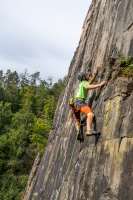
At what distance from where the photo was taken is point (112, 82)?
4809mm

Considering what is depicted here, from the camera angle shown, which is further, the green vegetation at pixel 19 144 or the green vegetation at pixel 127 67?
the green vegetation at pixel 19 144

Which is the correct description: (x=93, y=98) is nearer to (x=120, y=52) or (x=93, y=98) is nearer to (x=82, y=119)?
(x=82, y=119)

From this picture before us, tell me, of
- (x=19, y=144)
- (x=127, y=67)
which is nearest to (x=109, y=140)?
(x=127, y=67)

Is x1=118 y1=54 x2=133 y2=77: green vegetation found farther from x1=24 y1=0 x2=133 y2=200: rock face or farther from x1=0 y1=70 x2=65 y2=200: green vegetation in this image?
x1=0 y1=70 x2=65 y2=200: green vegetation

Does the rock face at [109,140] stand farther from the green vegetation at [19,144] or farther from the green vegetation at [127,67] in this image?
the green vegetation at [19,144]

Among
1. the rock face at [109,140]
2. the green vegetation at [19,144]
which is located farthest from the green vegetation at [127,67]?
the green vegetation at [19,144]

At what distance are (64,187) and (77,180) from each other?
1078mm

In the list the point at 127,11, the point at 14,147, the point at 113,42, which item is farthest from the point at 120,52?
the point at 14,147

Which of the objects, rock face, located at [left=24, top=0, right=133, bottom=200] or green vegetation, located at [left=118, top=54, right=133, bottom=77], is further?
green vegetation, located at [left=118, top=54, right=133, bottom=77]

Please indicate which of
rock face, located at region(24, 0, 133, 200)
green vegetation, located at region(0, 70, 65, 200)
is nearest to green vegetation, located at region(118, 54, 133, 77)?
rock face, located at region(24, 0, 133, 200)

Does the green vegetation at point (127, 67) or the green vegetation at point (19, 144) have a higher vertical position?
the green vegetation at point (127, 67)

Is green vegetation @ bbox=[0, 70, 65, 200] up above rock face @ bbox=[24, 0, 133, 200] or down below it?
below

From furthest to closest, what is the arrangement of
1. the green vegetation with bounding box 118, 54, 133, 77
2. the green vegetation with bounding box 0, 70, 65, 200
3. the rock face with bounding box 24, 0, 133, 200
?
the green vegetation with bounding box 0, 70, 65, 200 → the green vegetation with bounding box 118, 54, 133, 77 → the rock face with bounding box 24, 0, 133, 200

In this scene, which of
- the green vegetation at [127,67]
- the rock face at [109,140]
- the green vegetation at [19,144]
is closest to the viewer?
the rock face at [109,140]
